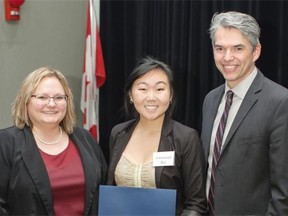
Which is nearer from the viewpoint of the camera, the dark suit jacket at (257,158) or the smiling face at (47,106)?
the dark suit jacket at (257,158)

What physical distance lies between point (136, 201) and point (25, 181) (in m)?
0.60

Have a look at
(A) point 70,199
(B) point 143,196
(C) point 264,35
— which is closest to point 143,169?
(B) point 143,196

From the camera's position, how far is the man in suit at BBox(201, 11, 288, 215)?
2322 millimetres

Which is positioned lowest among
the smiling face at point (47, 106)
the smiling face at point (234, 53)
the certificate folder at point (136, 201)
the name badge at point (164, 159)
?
the certificate folder at point (136, 201)

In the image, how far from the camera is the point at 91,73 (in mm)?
5109

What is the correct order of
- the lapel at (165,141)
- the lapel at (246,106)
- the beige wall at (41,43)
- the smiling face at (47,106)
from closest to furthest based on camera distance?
1. the lapel at (246,106)
2. the lapel at (165,141)
3. the smiling face at (47,106)
4. the beige wall at (41,43)

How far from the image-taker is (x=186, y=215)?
2.51 m

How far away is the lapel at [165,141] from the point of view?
2.58 metres

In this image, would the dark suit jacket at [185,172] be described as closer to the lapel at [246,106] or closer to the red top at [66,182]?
the lapel at [246,106]

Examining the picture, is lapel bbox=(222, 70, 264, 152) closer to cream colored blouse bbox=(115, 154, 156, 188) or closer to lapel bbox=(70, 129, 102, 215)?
cream colored blouse bbox=(115, 154, 156, 188)

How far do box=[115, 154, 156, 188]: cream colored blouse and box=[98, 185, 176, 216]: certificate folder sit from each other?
19 centimetres

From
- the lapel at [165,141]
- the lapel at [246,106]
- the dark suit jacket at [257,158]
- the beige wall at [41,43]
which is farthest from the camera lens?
the beige wall at [41,43]

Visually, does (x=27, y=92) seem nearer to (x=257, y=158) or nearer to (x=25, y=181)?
(x=25, y=181)

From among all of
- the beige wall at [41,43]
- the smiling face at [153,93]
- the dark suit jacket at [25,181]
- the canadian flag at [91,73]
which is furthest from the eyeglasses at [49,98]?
the canadian flag at [91,73]
